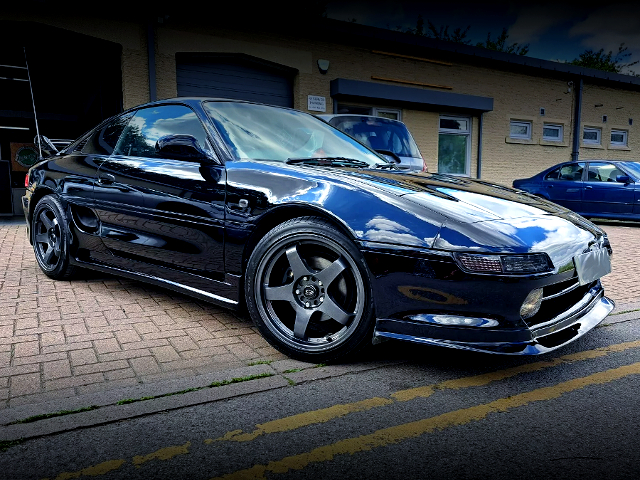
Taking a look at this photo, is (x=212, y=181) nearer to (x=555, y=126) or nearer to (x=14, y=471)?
(x=14, y=471)

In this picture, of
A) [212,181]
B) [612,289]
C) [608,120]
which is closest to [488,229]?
[212,181]

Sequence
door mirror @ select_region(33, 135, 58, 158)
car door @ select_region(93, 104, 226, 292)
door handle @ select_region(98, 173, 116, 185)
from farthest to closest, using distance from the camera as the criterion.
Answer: door mirror @ select_region(33, 135, 58, 158) < door handle @ select_region(98, 173, 116, 185) < car door @ select_region(93, 104, 226, 292)

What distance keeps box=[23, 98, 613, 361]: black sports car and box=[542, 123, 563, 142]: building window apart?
15684 millimetres

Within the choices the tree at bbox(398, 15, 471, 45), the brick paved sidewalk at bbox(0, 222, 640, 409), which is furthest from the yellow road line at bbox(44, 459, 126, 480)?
the tree at bbox(398, 15, 471, 45)

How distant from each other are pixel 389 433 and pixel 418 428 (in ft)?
0.42

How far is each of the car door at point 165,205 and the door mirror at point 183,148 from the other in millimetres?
37

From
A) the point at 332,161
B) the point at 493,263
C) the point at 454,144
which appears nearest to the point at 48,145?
the point at 332,161

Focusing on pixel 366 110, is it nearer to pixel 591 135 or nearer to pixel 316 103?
pixel 316 103

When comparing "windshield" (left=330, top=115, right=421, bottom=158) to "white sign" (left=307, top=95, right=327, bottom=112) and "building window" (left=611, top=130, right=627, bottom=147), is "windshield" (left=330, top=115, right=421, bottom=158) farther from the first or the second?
"building window" (left=611, top=130, right=627, bottom=147)

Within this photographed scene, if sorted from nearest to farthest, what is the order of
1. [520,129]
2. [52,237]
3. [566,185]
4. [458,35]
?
[52,237]
[566,185]
[520,129]
[458,35]

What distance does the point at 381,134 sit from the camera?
8.55 metres

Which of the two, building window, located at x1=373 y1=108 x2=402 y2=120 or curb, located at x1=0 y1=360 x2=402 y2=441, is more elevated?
building window, located at x1=373 y1=108 x2=402 y2=120

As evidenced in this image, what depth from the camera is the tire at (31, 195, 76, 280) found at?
4516mm

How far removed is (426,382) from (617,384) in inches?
35.9
